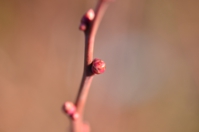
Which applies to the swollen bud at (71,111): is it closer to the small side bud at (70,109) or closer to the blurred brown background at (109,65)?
the small side bud at (70,109)

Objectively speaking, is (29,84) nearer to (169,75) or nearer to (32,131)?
(32,131)

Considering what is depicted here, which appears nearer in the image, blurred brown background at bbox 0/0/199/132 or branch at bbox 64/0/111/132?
branch at bbox 64/0/111/132

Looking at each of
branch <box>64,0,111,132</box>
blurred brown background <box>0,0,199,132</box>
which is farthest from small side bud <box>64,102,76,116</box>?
blurred brown background <box>0,0,199,132</box>

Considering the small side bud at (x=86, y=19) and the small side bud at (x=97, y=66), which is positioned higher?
the small side bud at (x=86, y=19)

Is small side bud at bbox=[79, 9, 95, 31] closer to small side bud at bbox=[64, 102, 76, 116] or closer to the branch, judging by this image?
the branch

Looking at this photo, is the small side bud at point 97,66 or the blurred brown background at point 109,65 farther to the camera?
the blurred brown background at point 109,65

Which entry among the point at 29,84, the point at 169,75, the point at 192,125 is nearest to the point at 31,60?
the point at 29,84

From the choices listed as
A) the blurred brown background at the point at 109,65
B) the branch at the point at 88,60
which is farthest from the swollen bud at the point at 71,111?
the blurred brown background at the point at 109,65
